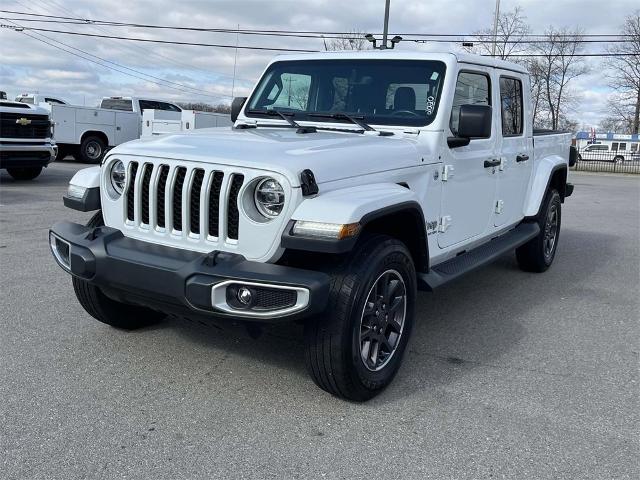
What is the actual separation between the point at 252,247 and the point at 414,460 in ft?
4.18

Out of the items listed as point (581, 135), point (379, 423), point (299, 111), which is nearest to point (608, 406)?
point (379, 423)

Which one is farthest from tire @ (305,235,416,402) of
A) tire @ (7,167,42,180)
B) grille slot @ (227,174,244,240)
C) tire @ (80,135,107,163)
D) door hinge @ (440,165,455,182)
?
tire @ (80,135,107,163)

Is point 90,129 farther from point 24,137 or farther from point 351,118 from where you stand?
point 351,118

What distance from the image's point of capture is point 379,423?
3283mm

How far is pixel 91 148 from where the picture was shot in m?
19.2

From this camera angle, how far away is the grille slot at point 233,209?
10.5 ft

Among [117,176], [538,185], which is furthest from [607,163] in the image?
[117,176]

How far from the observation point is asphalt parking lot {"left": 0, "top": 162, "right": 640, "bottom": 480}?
288 cm

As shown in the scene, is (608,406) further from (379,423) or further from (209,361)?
(209,361)

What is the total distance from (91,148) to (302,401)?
A: 1752 cm

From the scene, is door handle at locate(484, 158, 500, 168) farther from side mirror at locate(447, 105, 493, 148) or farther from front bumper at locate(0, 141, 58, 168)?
front bumper at locate(0, 141, 58, 168)

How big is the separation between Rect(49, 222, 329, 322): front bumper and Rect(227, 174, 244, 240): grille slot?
0.48ft

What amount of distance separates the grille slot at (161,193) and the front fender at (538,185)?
3.95m

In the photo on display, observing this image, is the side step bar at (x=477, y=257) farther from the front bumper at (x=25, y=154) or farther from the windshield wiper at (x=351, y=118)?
the front bumper at (x=25, y=154)
